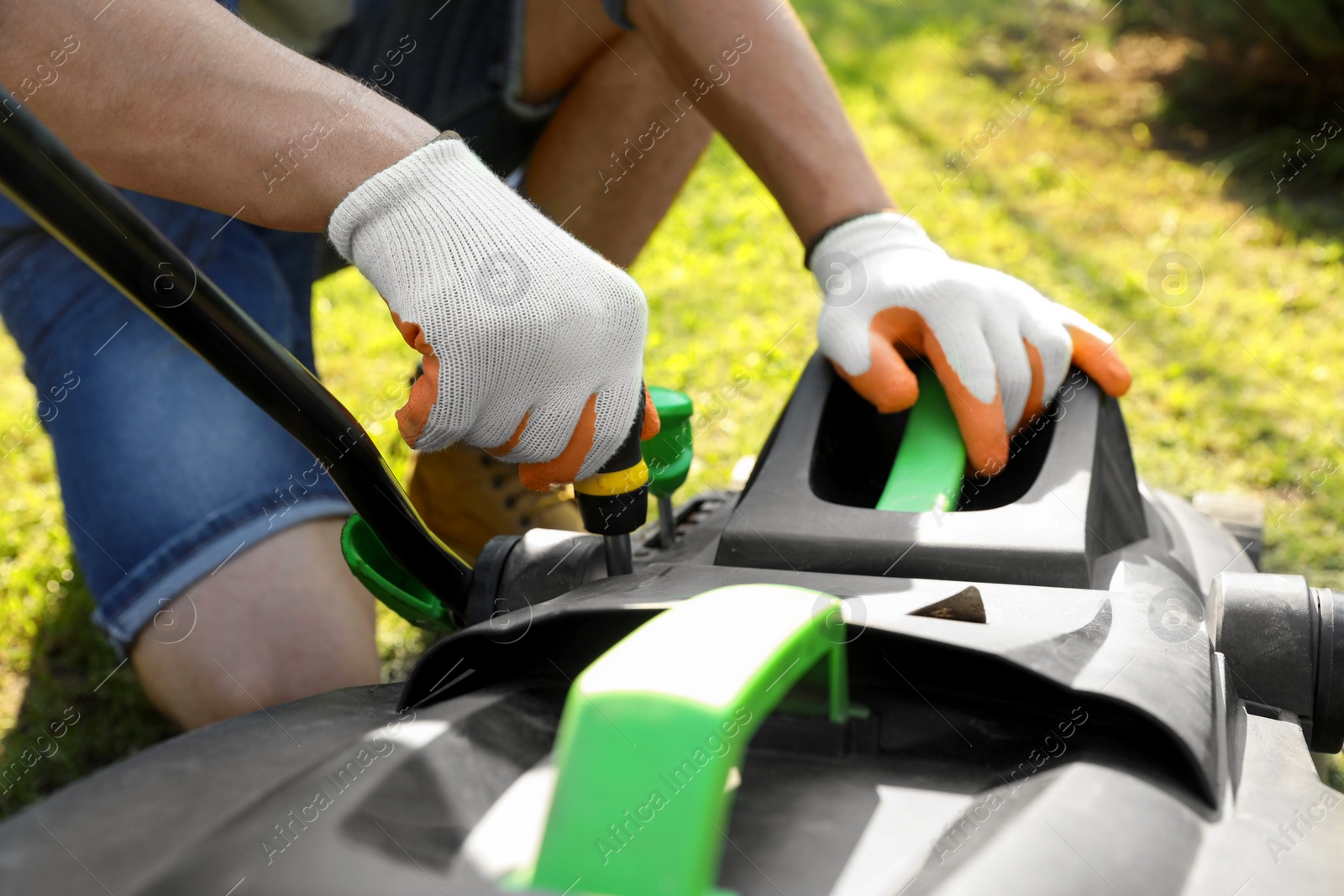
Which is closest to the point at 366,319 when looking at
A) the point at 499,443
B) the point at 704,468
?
the point at 704,468

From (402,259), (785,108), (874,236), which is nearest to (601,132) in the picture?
(785,108)

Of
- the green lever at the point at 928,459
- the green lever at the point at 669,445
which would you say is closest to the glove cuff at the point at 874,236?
the green lever at the point at 928,459

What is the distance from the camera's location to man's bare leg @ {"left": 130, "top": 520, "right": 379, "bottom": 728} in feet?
3.66

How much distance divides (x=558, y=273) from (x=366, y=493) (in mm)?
208

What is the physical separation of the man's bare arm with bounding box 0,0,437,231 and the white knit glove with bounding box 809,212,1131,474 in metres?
→ 0.43

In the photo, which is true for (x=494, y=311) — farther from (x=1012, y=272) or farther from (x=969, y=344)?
(x=1012, y=272)

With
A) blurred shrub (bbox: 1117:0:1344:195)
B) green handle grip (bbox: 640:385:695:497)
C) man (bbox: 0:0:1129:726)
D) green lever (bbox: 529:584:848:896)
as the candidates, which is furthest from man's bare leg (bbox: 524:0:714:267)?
blurred shrub (bbox: 1117:0:1344:195)

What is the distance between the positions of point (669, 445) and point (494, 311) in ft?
0.72

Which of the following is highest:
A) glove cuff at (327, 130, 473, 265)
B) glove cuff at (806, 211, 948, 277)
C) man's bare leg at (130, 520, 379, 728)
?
glove cuff at (327, 130, 473, 265)

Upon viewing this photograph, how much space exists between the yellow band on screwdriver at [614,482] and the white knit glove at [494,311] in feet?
0.04

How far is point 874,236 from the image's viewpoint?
1.11 meters

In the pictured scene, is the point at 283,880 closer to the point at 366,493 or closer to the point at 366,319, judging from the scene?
the point at 366,493

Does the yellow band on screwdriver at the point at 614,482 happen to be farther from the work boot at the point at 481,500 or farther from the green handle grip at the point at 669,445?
the work boot at the point at 481,500

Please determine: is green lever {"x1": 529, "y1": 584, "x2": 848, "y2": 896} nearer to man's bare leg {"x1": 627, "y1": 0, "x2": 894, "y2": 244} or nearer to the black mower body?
the black mower body
